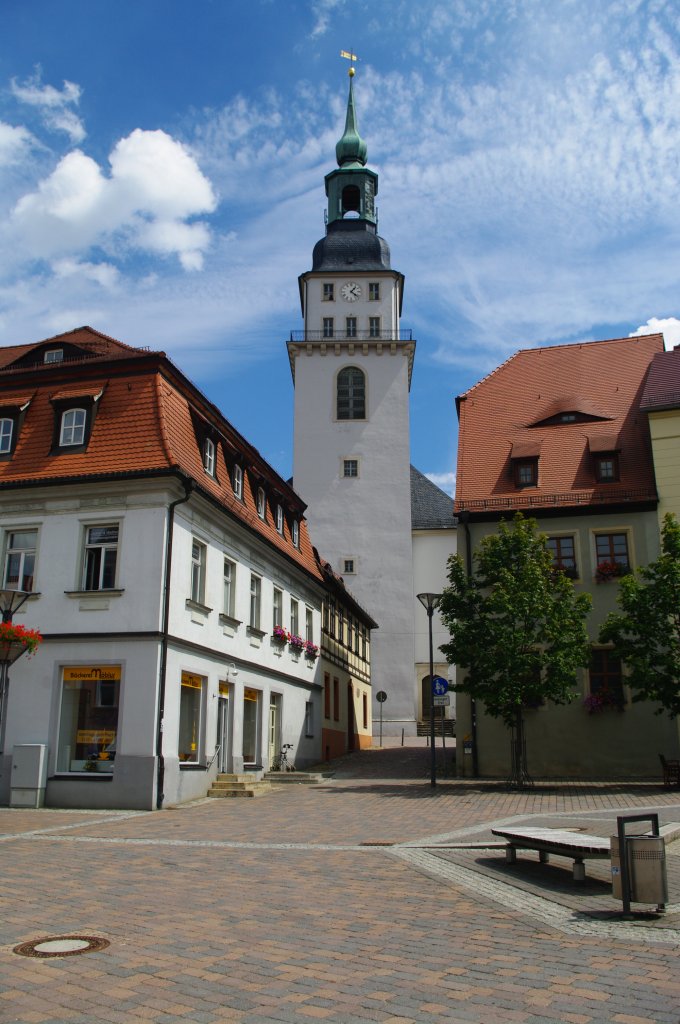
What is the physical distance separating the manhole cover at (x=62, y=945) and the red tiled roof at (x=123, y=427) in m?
13.2

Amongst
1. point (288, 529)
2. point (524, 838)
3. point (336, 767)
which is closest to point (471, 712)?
point (336, 767)

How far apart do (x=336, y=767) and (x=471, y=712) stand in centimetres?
506

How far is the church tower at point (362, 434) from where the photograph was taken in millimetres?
49219

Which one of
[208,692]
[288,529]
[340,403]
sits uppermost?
[340,403]

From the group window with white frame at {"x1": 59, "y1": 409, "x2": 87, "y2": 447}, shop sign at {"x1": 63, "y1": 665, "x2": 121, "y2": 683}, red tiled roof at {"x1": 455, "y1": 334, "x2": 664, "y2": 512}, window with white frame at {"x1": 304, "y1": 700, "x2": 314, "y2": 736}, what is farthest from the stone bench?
window with white frame at {"x1": 304, "y1": 700, "x2": 314, "y2": 736}

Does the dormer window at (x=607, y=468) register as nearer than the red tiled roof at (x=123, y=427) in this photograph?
No

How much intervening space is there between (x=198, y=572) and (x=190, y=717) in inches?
131

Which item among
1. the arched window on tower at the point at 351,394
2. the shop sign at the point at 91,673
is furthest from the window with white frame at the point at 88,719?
the arched window on tower at the point at 351,394

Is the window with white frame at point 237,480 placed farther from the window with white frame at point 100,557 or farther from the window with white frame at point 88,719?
the window with white frame at point 88,719

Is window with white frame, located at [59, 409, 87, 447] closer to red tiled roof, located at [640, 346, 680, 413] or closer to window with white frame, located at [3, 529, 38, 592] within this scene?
window with white frame, located at [3, 529, 38, 592]

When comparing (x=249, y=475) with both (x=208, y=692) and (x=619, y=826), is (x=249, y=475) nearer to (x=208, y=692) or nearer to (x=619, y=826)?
(x=208, y=692)

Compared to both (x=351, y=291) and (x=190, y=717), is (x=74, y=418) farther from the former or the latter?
(x=351, y=291)

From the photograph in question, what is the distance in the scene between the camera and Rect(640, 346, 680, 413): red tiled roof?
1101 inches

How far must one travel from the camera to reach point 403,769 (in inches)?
1103
